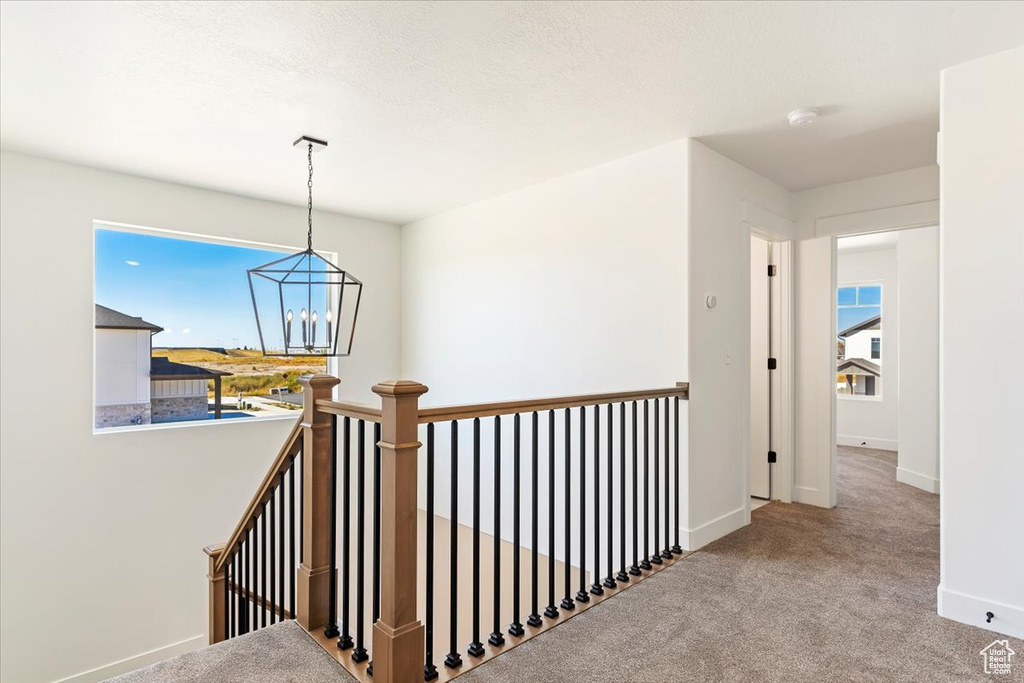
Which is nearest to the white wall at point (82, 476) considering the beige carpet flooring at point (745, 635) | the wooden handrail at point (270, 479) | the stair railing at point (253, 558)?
the stair railing at point (253, 558)

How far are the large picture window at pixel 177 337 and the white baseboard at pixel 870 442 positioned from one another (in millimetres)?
6614

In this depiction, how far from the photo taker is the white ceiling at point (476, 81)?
6.48 ft

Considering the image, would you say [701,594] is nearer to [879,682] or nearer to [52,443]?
[879,682]

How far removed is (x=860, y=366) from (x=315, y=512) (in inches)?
284

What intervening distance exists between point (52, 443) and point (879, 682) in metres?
4.62

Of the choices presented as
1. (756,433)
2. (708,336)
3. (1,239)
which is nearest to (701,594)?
(708,336)

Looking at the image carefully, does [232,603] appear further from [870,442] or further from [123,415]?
[870,442]

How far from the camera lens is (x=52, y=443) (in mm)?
3441

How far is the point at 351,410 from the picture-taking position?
199 cm

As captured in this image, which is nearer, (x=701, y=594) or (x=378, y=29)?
(x=378, y=29)

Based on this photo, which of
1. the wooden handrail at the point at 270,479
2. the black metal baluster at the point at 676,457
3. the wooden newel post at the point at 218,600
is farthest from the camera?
the black metal baluster at the point at 676,457

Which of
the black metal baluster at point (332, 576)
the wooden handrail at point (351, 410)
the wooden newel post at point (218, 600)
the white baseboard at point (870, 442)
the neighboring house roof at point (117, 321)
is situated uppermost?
the neighboring house roof at point (117, 321)

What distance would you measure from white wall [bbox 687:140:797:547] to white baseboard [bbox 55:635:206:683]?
375cm

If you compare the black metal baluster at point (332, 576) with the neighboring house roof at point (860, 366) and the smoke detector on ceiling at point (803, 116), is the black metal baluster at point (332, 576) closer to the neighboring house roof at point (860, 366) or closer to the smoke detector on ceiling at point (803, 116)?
the smoke detector on ceiling at point (803, 116)
